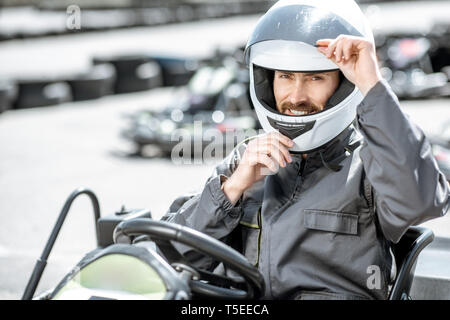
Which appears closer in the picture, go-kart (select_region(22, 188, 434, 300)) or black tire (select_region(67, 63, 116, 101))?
go-kart (select_region(22, 188, 434, 300))

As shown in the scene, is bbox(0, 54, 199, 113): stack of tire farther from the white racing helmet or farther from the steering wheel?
the steering wheel

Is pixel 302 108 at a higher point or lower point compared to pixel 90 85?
higher

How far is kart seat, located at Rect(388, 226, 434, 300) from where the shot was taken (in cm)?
207

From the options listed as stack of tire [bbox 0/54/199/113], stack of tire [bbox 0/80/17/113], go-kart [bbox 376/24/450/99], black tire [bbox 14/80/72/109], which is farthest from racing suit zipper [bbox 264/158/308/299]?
black tire [bbox 14/80/72/109]

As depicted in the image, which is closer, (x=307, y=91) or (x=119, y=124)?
(x=307, y=91)

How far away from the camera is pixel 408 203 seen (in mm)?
1865

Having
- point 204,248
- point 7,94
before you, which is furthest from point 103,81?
point 204,248

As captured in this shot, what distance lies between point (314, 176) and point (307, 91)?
0.88ft

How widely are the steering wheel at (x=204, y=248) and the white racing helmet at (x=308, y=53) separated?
0.52 m

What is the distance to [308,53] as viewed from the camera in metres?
2.19

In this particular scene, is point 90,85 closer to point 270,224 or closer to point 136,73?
point 136,73

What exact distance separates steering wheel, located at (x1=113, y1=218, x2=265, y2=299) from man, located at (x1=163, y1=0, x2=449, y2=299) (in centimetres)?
24

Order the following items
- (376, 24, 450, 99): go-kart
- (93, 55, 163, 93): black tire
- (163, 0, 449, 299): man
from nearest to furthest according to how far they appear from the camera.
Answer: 1. (163, 0, 449, 299): man
2. (376, 24, 450, 99): go-kart
3. (93, 55, 163, 93): black tire

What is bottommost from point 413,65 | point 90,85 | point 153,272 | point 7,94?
point 90,85
